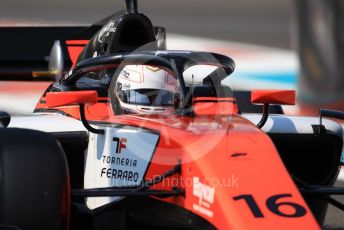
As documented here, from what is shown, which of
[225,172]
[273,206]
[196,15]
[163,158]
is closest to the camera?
[273,206]

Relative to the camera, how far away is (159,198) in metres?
3.35

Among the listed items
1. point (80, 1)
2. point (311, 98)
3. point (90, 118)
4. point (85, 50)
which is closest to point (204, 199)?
point (90, 118)

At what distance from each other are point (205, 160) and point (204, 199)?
0.52 feet

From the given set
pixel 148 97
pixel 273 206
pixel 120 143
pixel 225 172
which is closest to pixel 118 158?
pixel 120 143

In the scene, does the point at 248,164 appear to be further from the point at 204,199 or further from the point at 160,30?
the point at 160,30

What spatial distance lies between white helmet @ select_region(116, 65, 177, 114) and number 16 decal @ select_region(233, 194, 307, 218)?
0.95 m

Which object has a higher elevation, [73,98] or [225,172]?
[73,98]

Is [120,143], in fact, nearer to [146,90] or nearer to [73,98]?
[73,98]

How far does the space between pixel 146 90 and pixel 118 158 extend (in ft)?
1.68

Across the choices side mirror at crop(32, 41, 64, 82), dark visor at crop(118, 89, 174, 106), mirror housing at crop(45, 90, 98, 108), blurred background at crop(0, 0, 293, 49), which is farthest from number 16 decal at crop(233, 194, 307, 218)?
blurred background at crop(0, 0, 293, 49)

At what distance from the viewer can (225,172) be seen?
3.06 meters

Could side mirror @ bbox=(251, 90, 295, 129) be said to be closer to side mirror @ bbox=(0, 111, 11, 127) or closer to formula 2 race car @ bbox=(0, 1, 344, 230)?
formula 2 race car @ bbox=(0, 1, 344, 230)

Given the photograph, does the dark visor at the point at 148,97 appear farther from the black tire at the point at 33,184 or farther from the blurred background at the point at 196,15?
the blurred background at the point at 196,15

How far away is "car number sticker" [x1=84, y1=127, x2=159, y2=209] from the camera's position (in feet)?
11.3
